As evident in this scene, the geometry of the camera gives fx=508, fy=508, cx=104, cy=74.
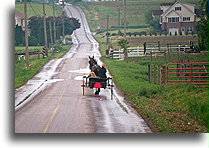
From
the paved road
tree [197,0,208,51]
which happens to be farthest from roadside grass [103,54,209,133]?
tree [197,0,208,51]

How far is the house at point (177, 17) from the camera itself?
992 inches

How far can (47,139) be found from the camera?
13.2 meters

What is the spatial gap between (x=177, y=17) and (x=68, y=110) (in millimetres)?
11978

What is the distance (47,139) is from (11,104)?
2.30m

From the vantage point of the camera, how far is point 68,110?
1712cm

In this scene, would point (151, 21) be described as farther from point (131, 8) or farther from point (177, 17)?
point (131, 8)

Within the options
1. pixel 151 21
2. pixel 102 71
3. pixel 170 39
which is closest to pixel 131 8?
pixel 170 39

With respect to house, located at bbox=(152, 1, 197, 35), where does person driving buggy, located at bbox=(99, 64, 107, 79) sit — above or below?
below

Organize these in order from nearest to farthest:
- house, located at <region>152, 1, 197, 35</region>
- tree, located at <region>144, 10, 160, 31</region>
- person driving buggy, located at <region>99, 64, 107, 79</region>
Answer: person driving buggy, located at <region>99, 64, 107, 79</region> < house, located at <region>152, 1, 197, 35</region> < tree, located at <region>144, 10, 160, 31</region>

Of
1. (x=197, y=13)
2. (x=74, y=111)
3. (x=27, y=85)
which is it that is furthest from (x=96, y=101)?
(x=197, y=13)

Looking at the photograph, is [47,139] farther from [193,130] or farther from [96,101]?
[96,101]

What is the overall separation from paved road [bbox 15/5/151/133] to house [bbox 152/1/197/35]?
5.76m

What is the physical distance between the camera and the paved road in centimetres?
1407

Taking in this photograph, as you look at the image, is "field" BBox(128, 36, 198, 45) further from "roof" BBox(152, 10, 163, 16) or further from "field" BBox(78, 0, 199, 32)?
"roof" BBox(152, 10, 163, 16)
